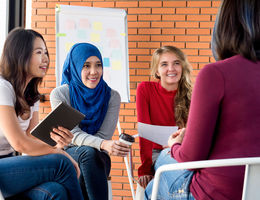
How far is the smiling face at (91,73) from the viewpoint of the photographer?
7.09 ft

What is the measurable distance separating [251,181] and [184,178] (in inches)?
10.4

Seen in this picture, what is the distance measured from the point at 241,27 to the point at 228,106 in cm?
28

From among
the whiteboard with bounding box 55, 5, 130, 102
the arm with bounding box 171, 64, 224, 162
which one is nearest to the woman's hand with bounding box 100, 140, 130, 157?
the arm with bounding box 171, 64, 224, 162

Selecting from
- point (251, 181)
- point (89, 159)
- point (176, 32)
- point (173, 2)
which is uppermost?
point (173, 2)

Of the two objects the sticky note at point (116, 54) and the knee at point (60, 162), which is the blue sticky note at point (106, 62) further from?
the knee at point (60, 162)

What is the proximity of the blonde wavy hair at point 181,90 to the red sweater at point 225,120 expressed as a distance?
1.11 metres

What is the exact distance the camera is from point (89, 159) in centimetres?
178

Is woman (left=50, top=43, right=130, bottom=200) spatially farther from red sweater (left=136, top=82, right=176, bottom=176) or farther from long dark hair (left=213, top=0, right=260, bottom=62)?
long dark hair (left=213, top=0, right=260, bottom=62)

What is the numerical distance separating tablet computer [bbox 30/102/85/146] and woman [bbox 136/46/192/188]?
0.67 m

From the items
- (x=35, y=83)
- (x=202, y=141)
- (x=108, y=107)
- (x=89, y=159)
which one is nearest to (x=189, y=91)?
(x=108, y=107)

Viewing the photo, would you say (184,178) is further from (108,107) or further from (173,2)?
(173,2)

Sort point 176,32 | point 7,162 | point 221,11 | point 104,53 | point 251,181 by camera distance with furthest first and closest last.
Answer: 1. point 176,32
2. point 104,53
3. point 7,162
4. point 221,11
5. point 251,181

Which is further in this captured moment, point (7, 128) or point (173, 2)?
point (173, 2)

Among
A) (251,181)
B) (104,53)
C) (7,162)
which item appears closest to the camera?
(251,181)
